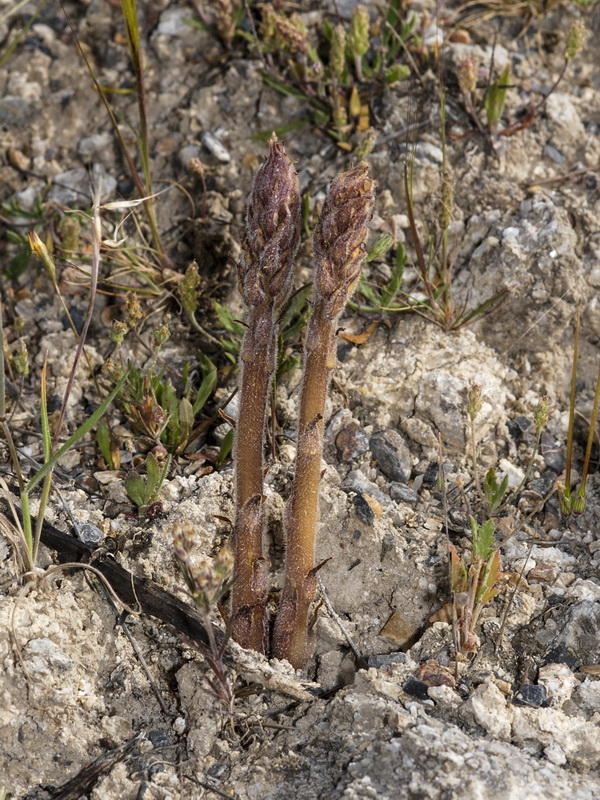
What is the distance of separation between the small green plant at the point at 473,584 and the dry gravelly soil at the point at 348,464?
0.22 feet

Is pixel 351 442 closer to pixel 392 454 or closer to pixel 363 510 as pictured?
pixel 392 454

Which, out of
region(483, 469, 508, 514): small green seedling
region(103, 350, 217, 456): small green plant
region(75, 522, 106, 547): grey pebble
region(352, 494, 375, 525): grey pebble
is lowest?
region(75, 522, 106, 547): grey pebble

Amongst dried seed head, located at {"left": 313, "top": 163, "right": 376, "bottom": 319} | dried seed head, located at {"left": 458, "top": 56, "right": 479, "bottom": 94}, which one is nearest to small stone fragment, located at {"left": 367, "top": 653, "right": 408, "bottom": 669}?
dried seed head, located at {"left": 313, "top": 163, "right": 376, "bottom": 319}

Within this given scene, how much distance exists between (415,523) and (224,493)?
76cm

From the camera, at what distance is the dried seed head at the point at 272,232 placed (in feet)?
8.27

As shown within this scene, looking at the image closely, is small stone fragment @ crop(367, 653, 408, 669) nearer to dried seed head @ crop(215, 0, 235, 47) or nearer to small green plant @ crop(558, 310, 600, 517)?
small green plant @ crop(558, 310, 600, 517)

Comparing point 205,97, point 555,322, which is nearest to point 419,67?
point 205,97

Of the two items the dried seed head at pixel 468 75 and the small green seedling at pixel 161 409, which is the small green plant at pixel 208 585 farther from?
the dried seed head at pixel 468 75

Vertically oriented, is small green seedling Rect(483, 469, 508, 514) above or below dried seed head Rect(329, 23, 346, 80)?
below

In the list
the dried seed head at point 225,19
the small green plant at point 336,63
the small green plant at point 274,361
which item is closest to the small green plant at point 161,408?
the small green plant at point 274,361

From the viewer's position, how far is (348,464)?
349 centimetres

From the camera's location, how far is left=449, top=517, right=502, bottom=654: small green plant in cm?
292

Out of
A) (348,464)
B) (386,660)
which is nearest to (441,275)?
(348,464)

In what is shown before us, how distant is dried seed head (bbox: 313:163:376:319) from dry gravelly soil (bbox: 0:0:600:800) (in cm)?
106
